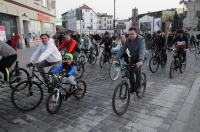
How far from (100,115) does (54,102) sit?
3.34 ft

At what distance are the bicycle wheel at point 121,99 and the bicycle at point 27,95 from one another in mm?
1544

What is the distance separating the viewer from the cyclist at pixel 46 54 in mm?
5715

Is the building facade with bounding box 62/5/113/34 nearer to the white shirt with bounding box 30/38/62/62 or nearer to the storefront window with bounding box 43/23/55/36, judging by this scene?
the storefront window with bounding box 43/23/55/36

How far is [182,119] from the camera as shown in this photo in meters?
4.86

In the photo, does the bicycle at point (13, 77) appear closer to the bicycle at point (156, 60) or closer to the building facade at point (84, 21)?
the bicycle at point (156, 60)

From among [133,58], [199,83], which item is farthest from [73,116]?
[199,83]

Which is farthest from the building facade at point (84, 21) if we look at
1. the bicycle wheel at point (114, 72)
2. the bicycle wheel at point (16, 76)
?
the bicycle wheel at point (16, 76)

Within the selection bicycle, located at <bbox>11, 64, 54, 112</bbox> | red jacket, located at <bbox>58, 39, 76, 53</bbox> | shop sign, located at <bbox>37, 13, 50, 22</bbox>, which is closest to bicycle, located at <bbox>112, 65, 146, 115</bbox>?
bicycle, located at <bbox>11, 64, 54, 112</bbox>

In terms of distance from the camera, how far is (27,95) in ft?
18.0

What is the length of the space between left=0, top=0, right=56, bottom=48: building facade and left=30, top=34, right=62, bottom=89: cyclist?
16.8 meters

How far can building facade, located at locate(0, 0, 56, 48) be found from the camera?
22.4 meters

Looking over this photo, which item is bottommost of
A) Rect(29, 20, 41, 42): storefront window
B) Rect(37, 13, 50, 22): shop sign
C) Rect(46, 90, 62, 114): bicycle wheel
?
Rect(46, 90, 62, 114): bicycle wheel

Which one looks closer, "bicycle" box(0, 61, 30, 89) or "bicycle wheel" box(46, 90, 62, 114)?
"bicycle wheel" box(46, 90, 62, 114)

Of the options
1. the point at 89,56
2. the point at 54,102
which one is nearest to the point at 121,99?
the point at 54,102
